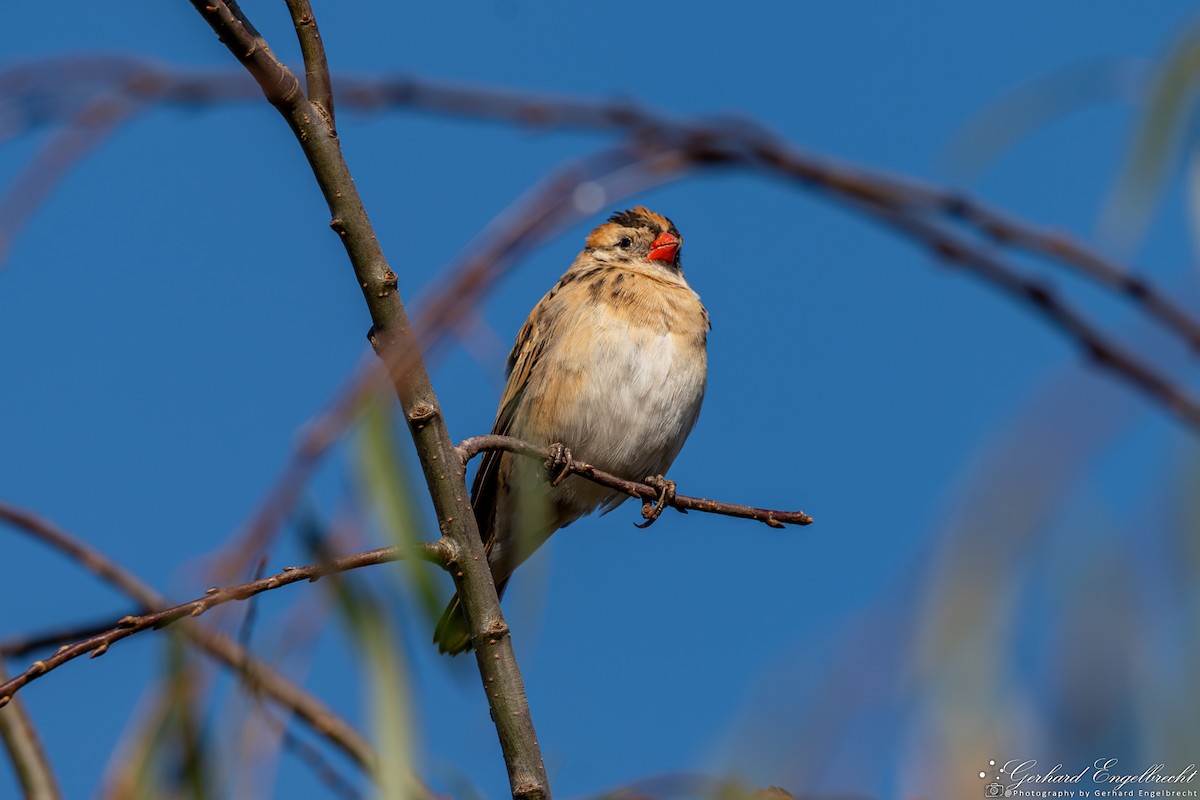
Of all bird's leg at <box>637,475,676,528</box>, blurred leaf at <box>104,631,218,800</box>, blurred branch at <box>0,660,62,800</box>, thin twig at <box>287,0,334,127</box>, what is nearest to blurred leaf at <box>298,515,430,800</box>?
blurred leaf at <box>104,631,218,800</box>

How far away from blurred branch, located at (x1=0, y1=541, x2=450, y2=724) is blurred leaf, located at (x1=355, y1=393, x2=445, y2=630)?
0.18ft

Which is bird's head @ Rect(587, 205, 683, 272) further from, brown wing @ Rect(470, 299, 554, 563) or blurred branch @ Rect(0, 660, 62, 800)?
blurred branch @ Rect(0, 660, 62, 800)

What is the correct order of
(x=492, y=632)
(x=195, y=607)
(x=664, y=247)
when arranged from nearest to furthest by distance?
(x=195, y=607) → (x=492, y=632) → (x=664, y=247)

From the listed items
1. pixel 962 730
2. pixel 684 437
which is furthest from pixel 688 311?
pixel 962 730

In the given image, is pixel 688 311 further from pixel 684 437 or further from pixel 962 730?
pixel 962 730

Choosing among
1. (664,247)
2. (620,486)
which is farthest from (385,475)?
(664,247)

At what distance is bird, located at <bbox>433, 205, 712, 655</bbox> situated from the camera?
5.69 m

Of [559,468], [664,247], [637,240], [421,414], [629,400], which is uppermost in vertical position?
[637,240]

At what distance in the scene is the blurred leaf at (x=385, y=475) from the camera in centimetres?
222

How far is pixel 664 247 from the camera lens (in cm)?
668

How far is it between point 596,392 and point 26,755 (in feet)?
9.83

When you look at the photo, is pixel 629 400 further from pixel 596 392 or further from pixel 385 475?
pixel 385 475

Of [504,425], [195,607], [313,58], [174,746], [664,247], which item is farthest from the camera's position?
[664,247]

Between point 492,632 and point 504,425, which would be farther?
point 504,425
